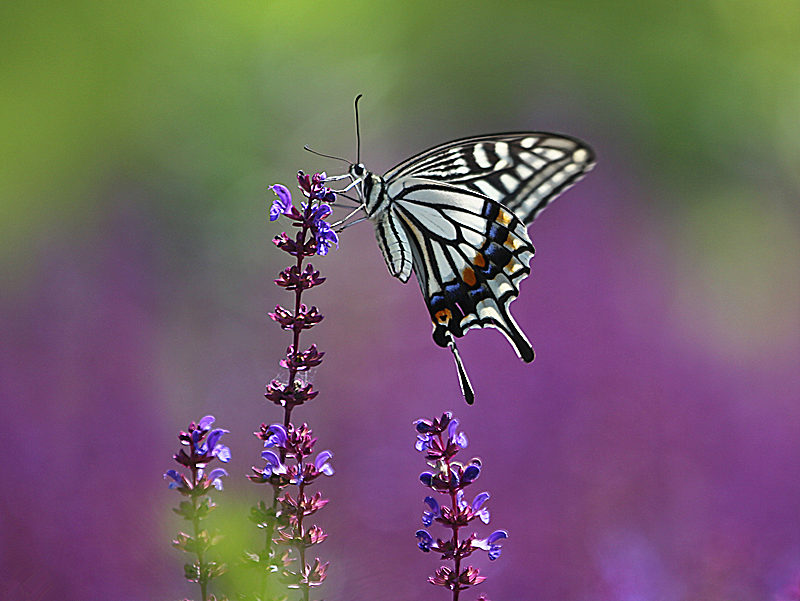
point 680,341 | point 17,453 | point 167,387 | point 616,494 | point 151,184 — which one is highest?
point 151,184

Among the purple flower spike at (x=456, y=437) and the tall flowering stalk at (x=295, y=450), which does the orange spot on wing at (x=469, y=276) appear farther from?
the purple flower spike at (x=456, y=437)

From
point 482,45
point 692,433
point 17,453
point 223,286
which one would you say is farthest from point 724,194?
point 17,453

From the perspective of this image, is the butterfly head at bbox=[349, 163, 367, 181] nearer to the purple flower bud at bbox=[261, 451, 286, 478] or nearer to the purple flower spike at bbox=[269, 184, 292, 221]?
the purple flower spike at bbox=[269, 184, 292, 221]

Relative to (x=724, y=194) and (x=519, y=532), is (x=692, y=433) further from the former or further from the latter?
(x=724, y=194)

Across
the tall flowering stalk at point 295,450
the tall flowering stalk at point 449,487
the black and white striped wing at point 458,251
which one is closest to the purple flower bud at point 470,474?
the tall flowering stalk at point 449,487

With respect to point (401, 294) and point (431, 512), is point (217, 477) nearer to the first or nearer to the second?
point (431, 512)
